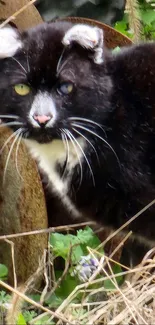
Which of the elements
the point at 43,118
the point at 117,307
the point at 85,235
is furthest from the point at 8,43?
the point at 117,307

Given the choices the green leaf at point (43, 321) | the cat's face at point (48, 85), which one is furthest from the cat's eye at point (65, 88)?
the green leaf at point (43, 321)

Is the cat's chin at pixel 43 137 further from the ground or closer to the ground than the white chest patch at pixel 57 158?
further from the ground

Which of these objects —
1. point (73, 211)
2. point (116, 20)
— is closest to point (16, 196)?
point (73, 211)

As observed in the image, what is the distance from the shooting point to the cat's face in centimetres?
231

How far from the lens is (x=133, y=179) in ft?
8.13

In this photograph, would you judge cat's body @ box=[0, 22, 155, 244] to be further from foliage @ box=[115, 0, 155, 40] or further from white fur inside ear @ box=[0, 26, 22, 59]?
foliage @ box=[115, 0, 155, 40]

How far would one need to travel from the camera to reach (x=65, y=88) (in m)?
2.35

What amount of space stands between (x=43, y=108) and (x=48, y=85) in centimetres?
8

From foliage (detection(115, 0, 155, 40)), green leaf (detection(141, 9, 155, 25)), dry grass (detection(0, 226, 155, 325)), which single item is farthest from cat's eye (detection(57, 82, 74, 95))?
green leaf (detection(141, 9, 155, 25))

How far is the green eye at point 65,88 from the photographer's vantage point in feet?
7.68

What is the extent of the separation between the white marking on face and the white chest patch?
0.44 feet

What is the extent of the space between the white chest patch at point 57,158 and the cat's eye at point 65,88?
0.16 m

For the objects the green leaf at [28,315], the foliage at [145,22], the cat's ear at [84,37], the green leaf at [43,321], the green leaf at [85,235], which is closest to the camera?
the green leaf at [43,321]

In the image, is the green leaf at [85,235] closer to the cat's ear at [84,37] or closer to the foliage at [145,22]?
the cat's ear at [84,37]
